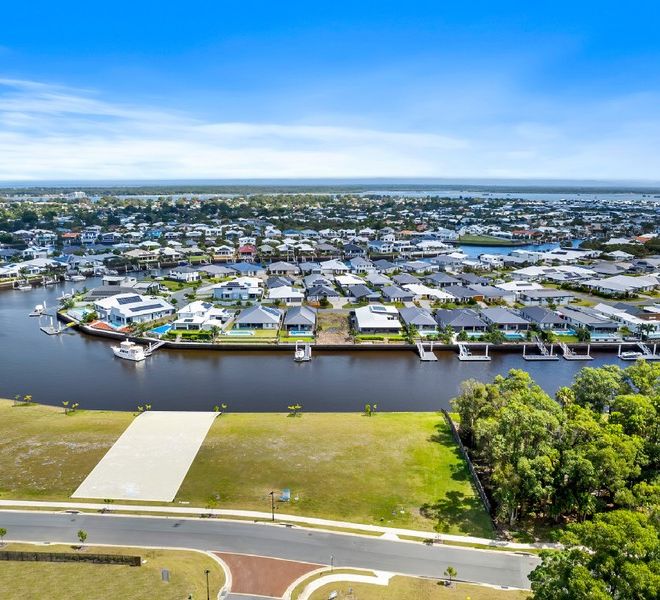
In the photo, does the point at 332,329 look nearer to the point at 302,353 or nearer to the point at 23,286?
the point at 302,353

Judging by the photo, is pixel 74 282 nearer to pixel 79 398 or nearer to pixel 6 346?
pixel 6 346

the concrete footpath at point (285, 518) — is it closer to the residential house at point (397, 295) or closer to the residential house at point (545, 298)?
the residential house at point (397, 295)

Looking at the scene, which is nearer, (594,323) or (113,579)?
(113,579)

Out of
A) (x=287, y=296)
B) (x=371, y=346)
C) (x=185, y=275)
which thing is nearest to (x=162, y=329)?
(x=287, y=296)

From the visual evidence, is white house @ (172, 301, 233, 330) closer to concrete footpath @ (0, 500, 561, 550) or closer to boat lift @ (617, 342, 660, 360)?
concrete footpath @ (0, 500, 561, 550)

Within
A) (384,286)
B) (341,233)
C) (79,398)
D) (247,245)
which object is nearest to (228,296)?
(384,286)

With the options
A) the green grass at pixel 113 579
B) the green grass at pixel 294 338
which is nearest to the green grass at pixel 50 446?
the green grass at pixel 113 579
